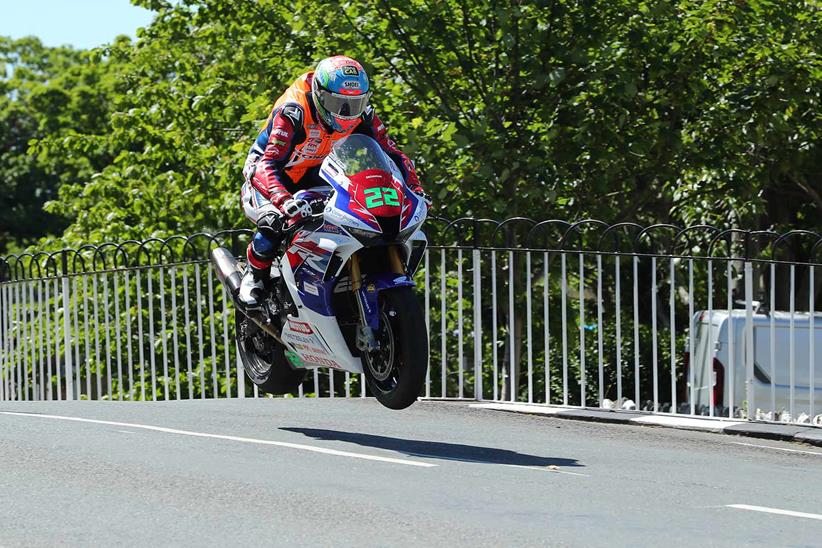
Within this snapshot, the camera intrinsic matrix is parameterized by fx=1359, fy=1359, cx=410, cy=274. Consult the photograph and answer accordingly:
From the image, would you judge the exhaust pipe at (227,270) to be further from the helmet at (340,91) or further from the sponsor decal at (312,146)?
the helmet at (340,91)

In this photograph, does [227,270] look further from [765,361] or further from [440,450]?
[765,361]

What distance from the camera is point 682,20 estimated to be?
15.1 meters

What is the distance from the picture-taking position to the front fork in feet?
25.4

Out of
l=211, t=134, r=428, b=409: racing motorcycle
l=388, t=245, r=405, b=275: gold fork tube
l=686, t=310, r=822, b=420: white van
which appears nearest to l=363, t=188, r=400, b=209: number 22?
l=211, t=134, r=428, b=409: racing motorcycle

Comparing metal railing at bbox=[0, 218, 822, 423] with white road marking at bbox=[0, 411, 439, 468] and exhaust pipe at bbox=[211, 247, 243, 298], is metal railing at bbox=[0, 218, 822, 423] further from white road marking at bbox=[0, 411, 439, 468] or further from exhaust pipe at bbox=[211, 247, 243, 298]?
white road marking at bbox=[0, 411, 439, 468]

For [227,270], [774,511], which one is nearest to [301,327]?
[227,270]

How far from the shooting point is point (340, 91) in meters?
7.97

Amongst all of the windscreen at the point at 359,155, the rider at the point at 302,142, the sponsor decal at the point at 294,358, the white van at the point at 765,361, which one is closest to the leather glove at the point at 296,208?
the rider at the point at 302,142

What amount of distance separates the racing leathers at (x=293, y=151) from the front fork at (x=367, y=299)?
1.74 ft

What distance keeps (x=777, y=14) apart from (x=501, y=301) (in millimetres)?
4598

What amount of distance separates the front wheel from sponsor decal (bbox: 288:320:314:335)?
17.7 inches

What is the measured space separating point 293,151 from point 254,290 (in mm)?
999

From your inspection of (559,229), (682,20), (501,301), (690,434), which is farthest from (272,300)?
(682,20)

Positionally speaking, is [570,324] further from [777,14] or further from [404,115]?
[777,14]
